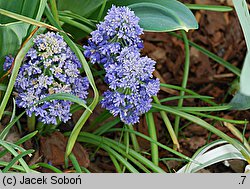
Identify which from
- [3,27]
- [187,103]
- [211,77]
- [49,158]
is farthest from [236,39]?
[3,27]

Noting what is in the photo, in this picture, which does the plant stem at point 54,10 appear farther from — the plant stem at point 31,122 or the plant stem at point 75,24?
the plant stem at point 31,122

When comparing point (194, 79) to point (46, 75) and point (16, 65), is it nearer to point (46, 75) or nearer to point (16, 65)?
point (46, 75)

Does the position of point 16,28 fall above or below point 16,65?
above

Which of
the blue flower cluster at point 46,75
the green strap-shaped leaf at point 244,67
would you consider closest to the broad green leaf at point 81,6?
the blue flower cluster at point 46,75

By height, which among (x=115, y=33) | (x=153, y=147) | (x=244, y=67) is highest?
(x=115, y=33)

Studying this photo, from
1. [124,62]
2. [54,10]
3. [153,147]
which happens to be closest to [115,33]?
[124,62]

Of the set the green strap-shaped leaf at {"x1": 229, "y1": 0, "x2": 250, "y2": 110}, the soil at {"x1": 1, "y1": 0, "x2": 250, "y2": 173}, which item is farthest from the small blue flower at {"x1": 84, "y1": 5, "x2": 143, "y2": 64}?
the soil at {"x1": 1, "y1": 0, "x2": 250, "y2": 173}

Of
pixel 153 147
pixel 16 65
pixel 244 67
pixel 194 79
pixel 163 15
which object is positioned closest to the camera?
pixel 244 67

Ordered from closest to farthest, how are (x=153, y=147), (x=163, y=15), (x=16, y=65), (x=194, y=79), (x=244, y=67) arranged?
(x=244, y=67), (x=16, y=65), (x=163, y=15), (x=153, y=147), (x=194, y=79)
